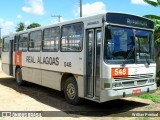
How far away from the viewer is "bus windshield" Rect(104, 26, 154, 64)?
30.6 ft

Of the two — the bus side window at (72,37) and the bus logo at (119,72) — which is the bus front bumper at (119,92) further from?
the bus side window at (72,37)

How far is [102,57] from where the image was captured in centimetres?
923

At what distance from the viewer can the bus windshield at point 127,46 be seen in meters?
9.32

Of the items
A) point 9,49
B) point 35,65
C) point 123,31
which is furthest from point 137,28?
point 9,49

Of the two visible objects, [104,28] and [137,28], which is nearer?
[104,28]

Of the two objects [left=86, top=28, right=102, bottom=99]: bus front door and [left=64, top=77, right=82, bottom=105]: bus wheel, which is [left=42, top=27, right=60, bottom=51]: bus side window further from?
[left=86, top=28, right=102, bottom=99]: bus front door

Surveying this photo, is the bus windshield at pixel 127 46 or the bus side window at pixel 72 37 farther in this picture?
the bus side window at pixel 72 37

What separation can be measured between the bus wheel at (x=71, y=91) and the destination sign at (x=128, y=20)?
106 inches

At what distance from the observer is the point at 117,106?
10961mm

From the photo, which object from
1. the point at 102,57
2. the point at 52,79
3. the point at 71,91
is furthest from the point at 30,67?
the point at 102,57

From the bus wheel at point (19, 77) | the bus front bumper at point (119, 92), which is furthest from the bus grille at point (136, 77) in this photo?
the bus wheel at point (19, 77)

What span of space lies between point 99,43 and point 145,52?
1796 millimetres

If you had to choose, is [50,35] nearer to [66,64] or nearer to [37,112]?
[66,64]

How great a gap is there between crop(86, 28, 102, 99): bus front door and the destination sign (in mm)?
544
